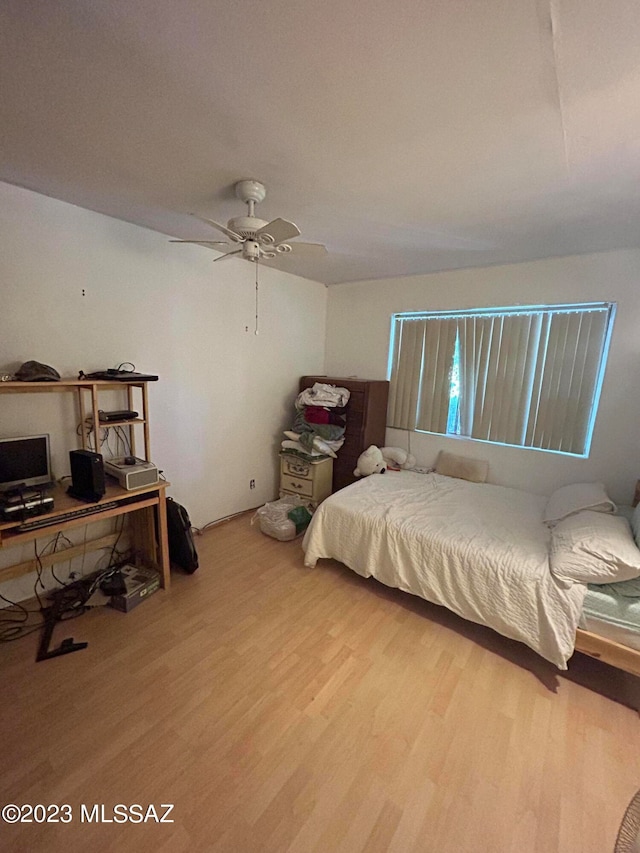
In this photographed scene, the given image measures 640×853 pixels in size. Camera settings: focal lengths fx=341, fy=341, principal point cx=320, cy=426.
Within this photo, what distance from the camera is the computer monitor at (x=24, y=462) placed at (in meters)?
1.91

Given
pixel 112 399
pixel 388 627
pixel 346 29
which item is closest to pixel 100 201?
pixel 112 399

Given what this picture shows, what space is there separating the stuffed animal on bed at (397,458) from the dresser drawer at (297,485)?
2.74 ft

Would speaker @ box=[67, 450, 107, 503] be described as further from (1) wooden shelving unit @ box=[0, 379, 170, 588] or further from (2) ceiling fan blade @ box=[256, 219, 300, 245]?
(2) ceiling fan blade @ box=[256, 219, 300, 245]

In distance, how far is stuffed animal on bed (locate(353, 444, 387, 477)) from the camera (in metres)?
3.33

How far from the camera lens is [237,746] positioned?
4.70ft

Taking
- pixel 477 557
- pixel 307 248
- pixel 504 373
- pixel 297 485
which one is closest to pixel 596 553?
pixel 477 557

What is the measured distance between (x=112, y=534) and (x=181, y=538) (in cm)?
51

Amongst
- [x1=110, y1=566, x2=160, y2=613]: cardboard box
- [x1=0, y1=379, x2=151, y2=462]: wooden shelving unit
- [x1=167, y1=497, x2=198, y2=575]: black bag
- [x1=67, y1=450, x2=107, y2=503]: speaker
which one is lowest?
[x1=110, y1=566, x2=160, y2=613]: cardboard box

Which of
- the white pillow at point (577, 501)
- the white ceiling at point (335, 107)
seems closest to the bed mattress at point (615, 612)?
the white pillow at point (577, 501)

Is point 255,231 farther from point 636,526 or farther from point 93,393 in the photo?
point 636,526

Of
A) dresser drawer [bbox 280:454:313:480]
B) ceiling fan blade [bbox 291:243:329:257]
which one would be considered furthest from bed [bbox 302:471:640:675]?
ceiling fan blade [bbox 291:243:329:257]

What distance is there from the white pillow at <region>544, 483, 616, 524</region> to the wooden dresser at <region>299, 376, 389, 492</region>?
64.9 inches

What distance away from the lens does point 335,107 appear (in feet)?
4.11

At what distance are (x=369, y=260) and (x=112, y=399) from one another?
241 cm
